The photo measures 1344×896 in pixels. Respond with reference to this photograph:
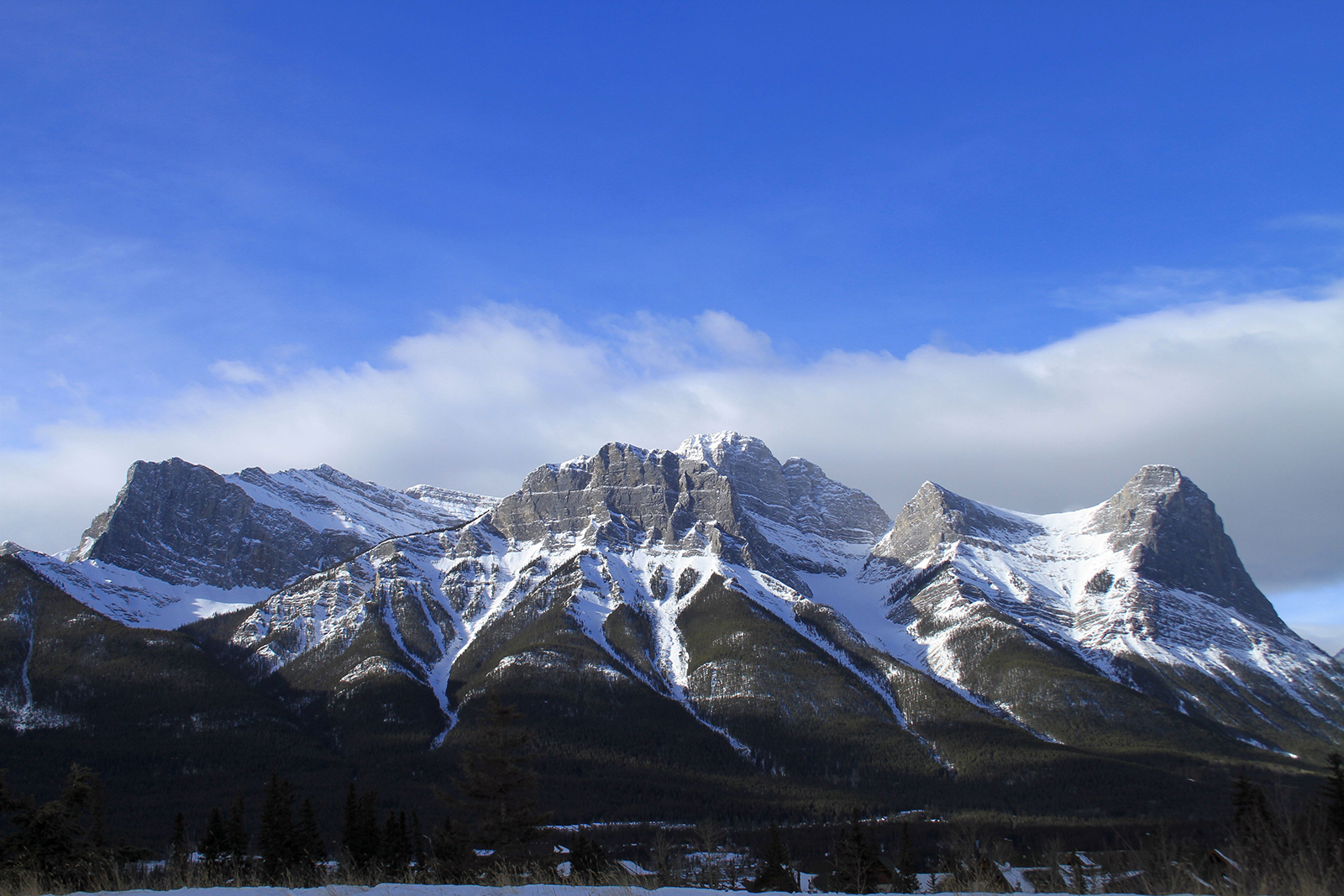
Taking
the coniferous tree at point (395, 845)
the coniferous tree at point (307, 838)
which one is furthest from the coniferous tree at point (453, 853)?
the coniferous tree at point (307, 838)

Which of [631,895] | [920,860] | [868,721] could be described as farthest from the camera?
[868,721]

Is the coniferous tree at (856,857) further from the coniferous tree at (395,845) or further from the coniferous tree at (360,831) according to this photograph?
the coniferous tree at (360,831)

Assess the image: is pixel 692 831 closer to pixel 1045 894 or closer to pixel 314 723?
pixel 314 723

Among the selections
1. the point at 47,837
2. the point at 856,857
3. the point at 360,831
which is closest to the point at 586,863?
the point at 47,837

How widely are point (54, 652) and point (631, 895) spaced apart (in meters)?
219

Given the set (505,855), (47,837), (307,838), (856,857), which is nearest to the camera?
(47,837)

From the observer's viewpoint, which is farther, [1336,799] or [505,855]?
[1336,799]

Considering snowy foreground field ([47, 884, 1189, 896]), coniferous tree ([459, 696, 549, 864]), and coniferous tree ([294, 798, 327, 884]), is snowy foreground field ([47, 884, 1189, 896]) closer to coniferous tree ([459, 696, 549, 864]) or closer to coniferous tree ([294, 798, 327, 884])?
coniferous tree ([459, 696, 549, 864])

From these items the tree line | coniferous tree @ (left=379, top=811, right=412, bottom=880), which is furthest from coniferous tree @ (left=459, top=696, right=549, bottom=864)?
coniferous tree @ (left=379, top=811, right=412, bottom=880)

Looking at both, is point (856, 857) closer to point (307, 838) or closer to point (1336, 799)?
point (1336, 799)

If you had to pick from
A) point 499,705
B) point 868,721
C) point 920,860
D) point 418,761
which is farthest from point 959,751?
point 499,705

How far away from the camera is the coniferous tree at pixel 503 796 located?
117 feet

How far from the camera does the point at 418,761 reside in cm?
16938

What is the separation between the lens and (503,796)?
1425 inches
